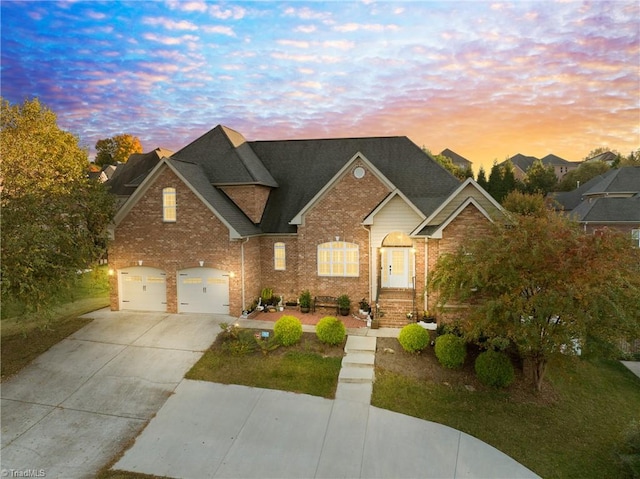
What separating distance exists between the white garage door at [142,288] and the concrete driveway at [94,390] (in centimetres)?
107

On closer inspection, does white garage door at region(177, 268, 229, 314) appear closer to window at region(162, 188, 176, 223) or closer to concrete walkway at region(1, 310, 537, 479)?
window at region(162, 188, 176, 223)

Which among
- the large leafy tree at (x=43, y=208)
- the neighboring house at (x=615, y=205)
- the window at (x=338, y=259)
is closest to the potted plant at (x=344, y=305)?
the window at (x=338, y=259)

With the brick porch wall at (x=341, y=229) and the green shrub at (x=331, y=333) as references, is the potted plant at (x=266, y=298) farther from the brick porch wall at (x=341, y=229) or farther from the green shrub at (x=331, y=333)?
the green shrub at (x=331, y=333)

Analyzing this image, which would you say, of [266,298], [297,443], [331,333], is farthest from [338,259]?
[297,443]

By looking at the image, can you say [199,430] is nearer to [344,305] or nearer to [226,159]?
[344,305]

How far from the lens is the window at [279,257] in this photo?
65.6 ft

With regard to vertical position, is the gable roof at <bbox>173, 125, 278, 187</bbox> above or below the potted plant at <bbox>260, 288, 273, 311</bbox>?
above

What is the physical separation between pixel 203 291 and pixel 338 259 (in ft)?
21.4

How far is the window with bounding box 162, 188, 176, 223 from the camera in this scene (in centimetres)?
1820

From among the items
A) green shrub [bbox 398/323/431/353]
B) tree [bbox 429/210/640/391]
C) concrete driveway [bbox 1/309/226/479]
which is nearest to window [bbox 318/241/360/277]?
green shrub [bbox 398/323/431/353]

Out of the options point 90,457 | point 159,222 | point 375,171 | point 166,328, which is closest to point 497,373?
point 375,171

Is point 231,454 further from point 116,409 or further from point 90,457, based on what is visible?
point 116,409

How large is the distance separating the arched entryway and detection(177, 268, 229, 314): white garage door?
24.5 ft

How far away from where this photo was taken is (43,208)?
15.2m
